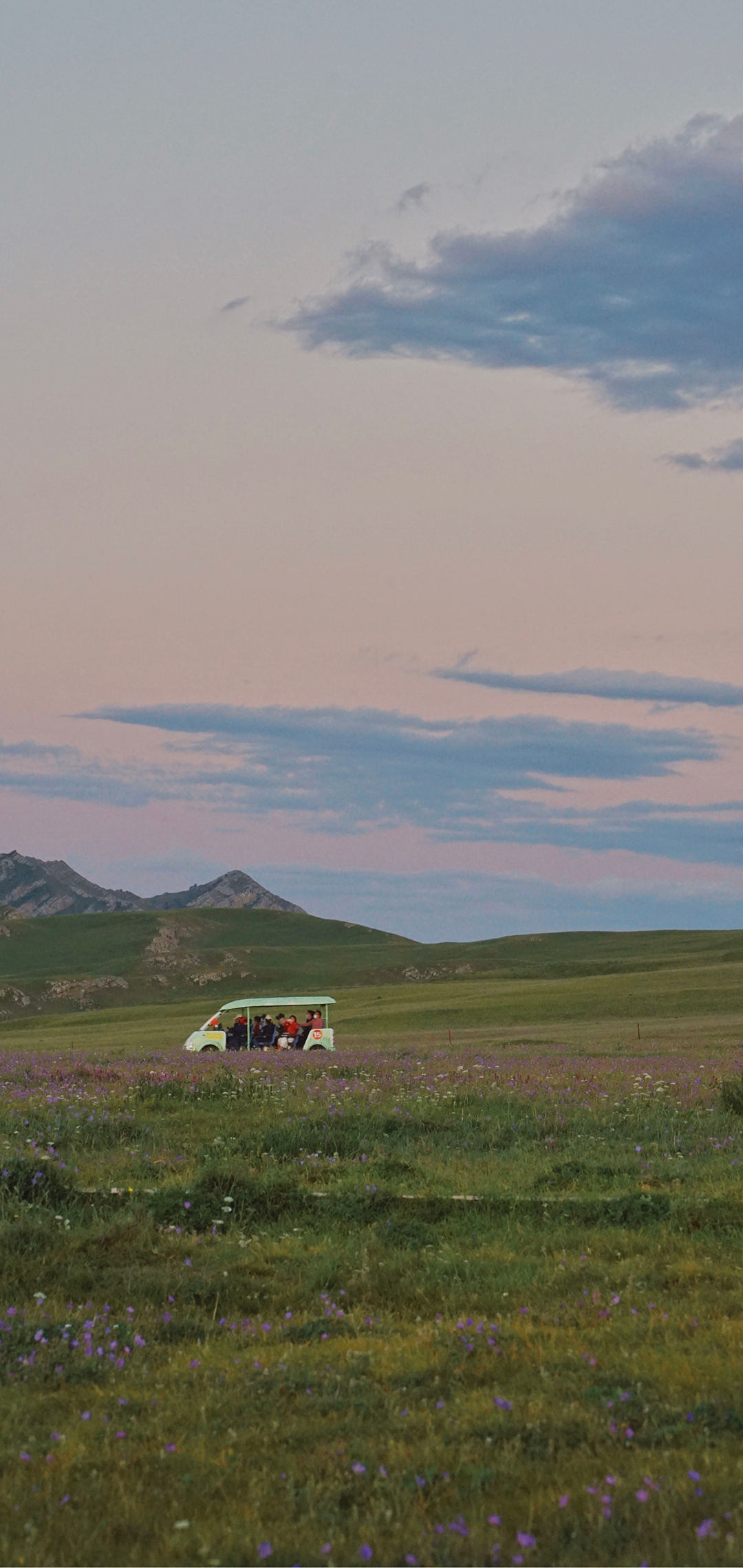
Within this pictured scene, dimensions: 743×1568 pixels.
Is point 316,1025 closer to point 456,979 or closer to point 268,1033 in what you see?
point 268,1033

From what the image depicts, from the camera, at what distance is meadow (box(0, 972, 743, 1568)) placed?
6.89 metres

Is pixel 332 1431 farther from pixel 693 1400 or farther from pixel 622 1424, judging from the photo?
pixel 693 1400

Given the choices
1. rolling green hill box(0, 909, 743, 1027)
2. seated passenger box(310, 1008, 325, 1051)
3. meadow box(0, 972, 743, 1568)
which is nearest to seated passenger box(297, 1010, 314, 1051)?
seated passenger box(310, 1008, 325, 1051)

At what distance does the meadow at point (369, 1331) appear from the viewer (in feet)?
22.6

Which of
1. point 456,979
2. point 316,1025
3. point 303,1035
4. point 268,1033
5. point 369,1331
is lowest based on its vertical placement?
point 456,979

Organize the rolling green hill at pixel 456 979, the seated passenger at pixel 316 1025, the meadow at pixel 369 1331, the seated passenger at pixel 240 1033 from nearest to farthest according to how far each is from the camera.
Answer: the meadow at pixel 369 1331 → the seated passenger at pixel 316 1025 → the seated passenger at pixel 240 1033 → the rolling green hill at pixel 456 979

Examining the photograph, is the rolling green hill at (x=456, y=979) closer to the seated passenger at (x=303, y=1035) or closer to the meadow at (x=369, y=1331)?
the seated passenger at (x=303, y=1035)

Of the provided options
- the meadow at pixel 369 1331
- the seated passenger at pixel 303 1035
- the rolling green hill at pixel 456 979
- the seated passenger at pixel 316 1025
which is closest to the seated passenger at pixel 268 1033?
the seated passenger at pixel 316 1025

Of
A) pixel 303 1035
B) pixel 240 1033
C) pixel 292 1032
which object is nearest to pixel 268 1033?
pixel 240 1033

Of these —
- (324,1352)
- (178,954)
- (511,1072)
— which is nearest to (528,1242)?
(324,1352)

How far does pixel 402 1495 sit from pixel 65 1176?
8.63m

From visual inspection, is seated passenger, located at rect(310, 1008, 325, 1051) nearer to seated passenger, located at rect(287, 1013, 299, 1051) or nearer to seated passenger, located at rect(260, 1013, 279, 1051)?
seated passenger, located at rect(287, 1013, 299, 1051)

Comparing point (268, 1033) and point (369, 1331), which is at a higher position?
point (369, 1331)

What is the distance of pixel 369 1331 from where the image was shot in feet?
33.0
